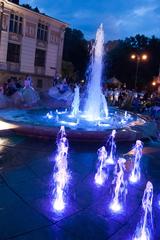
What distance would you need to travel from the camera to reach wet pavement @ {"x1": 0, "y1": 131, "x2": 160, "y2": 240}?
192 inches

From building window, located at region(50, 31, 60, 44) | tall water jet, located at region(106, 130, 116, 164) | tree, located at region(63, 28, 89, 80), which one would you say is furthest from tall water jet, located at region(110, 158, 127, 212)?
tree, located at region(63, 28, 89, 80)

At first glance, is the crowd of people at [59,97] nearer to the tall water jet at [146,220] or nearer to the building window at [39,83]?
the tall water jet at [146,220]

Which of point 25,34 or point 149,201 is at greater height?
point 25,34

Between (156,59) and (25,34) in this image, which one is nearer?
(25,34)

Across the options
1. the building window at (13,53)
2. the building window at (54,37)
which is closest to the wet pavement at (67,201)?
the building window at (13,53)

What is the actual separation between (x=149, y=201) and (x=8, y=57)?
2966 cm

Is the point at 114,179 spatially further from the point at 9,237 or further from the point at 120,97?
the point at 120,97

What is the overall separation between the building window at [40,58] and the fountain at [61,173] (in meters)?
28.0

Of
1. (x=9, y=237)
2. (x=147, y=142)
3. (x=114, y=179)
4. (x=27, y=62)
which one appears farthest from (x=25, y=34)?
(x=9, y=237)

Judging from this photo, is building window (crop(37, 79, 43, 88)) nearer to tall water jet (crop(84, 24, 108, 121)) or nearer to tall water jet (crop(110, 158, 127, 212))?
tall water jet (crop(84, 24, 108, 121))

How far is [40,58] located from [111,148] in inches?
1150

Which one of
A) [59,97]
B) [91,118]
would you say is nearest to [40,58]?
[59,97]

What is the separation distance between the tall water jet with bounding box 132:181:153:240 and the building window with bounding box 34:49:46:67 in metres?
31.8

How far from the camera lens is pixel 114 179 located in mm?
7074
